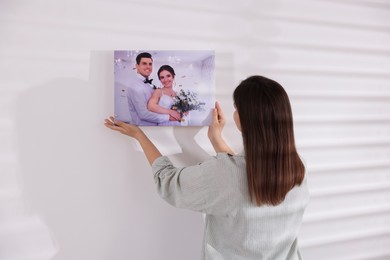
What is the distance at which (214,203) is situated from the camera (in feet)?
2.62

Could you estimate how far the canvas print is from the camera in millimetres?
1025

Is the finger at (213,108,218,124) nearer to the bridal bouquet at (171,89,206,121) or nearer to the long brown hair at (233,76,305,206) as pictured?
the bridal bouquet at (171,89,206,121)

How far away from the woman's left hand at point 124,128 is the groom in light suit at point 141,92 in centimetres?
3

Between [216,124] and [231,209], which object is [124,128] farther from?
[231,209]

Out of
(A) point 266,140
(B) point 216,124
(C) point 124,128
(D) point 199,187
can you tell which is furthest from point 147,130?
(A) point 266,140

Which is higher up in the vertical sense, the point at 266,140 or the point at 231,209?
the point at 266,140

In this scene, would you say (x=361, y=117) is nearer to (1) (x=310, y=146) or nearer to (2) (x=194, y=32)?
(1) (x=310, y=146)

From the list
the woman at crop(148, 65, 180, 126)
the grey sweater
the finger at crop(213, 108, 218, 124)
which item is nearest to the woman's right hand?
the finger at crop(213, 108, 218, 124)

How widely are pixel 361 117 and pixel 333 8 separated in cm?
46

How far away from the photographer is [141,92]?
104 centimetres

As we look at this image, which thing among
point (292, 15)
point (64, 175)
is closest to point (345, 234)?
point (292, 15)

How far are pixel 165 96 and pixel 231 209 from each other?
1.53 feet

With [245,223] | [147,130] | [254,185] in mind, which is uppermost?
[147,130]

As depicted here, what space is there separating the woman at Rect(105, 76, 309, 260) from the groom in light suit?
26 cm
